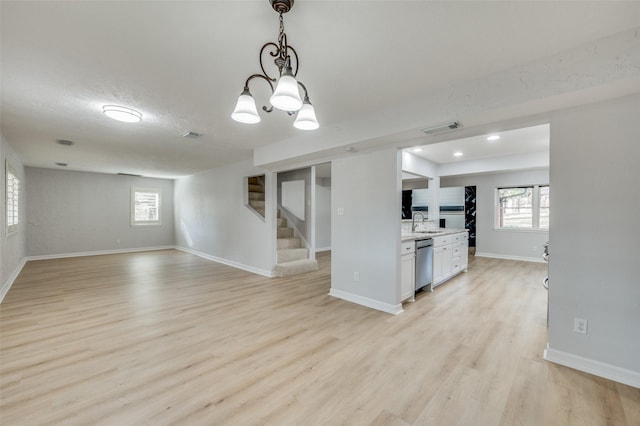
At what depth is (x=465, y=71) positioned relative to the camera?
2.20 metres

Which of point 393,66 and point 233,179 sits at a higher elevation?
point 393,66

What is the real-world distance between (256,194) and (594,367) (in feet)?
20.0

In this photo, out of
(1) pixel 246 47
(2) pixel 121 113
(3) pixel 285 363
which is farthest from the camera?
(2) pixel 121 113

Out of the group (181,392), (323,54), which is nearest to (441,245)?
(323,54)

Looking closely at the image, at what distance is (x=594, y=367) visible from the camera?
6.88ft

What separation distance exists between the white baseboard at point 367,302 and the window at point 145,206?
7.65m

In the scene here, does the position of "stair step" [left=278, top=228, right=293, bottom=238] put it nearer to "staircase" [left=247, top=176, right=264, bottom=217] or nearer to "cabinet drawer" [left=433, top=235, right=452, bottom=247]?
"staircase" [left=247, top=176, right=264, bottom=217]

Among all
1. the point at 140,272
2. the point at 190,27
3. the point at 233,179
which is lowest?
the point at 140,272

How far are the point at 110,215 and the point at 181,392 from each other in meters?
8.40

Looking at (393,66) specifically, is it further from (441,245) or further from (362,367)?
(441,245)

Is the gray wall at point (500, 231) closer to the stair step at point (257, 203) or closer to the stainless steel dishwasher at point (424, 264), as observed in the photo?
the stainless steel dishwasher at point (424, 264)

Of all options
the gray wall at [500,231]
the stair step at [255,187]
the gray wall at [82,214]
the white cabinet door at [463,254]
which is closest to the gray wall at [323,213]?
the stair step at [255,187]

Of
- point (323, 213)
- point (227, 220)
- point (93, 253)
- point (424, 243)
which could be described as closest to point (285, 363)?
point (424, 243)

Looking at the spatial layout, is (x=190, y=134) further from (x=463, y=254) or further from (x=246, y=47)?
(x=463, y=254)
